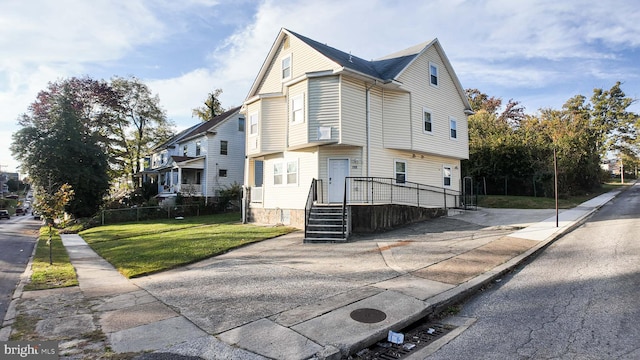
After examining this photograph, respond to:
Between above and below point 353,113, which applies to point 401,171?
below

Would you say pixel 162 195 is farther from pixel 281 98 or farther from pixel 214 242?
pixel 214 242

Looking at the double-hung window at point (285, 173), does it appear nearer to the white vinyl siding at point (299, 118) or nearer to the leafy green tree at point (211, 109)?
the white vinyl siding at point (299, 118)

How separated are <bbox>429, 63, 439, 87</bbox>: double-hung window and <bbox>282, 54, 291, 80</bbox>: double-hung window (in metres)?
7.77

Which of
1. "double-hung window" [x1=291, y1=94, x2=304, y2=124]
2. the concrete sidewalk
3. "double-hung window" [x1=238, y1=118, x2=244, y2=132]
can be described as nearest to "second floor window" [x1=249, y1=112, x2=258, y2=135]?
"double-hung window" [x1=291, y1=94, x2=304, y2=124]

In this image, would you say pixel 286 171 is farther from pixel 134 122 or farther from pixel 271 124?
pixel 134 122

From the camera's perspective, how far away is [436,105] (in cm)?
1847

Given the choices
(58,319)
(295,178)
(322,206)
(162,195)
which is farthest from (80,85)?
(58,319)

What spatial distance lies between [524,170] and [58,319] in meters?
28.4

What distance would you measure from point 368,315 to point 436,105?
15828 mm

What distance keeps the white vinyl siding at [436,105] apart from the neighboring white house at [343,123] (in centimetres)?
5

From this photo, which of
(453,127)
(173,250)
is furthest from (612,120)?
(173,250)

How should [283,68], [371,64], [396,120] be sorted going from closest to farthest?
[396,120], [283,68], [371,64]

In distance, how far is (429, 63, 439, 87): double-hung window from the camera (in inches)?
722

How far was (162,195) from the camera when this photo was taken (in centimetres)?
3394
